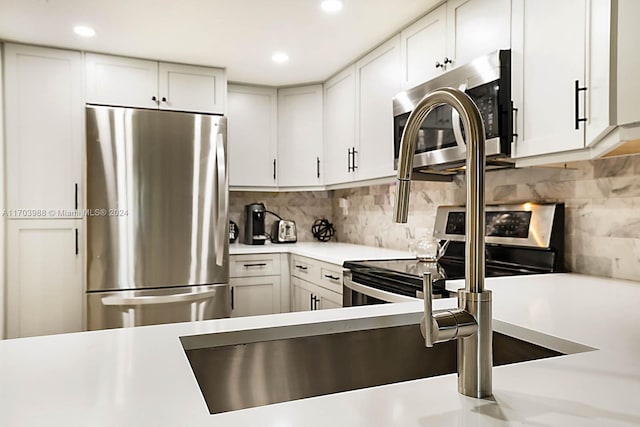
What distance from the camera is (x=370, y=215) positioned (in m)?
3.58

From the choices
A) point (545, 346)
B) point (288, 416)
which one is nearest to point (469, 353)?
point (288, 416)

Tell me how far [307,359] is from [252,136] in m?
2.87

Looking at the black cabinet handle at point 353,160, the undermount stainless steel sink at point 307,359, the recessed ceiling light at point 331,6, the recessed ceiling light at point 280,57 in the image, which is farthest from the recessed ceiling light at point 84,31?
the undermount stainless steel sink at point 307,359

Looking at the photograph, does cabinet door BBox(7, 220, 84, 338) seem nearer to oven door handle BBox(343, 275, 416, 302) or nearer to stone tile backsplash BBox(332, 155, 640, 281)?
oven door handle BBox(343, 275, 416, 302)

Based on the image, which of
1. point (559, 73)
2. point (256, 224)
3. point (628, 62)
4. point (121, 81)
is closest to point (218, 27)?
point (121, 81)

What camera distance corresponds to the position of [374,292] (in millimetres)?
2121

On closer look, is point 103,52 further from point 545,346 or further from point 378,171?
point 545,346

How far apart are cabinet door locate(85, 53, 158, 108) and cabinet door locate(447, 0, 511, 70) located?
2038 mm

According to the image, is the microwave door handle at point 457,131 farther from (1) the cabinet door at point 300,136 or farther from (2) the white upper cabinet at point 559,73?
(1) the cabinet door at point 300,136

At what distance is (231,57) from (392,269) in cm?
195

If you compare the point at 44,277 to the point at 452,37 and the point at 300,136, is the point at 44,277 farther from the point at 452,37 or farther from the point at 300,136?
the point at 452,37

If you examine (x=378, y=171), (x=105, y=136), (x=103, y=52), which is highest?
(x=103, y=52)

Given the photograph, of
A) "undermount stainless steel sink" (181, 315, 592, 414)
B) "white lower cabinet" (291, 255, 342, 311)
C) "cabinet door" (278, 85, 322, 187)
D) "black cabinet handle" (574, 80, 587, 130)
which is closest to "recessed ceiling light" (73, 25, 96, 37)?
"cabinet door" (278, 85, 322, 187)

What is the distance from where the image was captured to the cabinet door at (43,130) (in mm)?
2814
